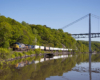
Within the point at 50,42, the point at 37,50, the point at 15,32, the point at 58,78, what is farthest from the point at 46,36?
the point at 58,78

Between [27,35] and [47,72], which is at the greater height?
[27,35]

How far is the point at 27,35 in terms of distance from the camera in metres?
68.4

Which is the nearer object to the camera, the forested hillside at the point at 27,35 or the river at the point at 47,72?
the river at the point at 47,72

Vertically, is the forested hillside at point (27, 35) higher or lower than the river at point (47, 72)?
higher

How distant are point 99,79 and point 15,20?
5301cm

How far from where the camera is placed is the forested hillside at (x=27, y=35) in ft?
148

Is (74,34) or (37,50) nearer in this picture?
(37,50)

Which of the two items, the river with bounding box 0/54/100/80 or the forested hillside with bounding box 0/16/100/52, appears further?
the forested hillside with bounding box 0/16/100/52

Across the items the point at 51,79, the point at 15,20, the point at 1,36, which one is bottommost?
the point at 51,79

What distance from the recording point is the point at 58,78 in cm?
1597

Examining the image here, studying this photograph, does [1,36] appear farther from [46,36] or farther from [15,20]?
[46,36]

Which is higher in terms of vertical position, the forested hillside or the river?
the forested hillside

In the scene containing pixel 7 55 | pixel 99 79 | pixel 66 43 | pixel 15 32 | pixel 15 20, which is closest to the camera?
pixel 99 79

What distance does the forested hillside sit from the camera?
45.1 meters
